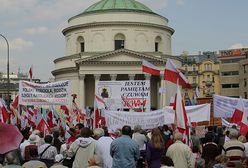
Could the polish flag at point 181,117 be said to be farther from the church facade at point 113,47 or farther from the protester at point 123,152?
the church facade at point 113,47

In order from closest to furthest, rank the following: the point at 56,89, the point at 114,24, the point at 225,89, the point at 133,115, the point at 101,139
Result: the point at 101,139 < the point at 133,115 < the point at 56,89 < the point at 114,24 < the point at 225,89

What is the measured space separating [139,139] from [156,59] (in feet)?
187

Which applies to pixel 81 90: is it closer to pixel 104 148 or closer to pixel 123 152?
pixel 104 148

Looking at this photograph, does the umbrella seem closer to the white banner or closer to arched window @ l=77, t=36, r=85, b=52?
the white banner

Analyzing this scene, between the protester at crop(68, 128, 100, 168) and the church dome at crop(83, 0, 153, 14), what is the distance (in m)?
67.7

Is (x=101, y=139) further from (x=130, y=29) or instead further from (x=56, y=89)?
(x=130, y=29)

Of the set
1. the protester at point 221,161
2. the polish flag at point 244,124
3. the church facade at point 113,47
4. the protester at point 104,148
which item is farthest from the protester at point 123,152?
the church facade at point 113,47

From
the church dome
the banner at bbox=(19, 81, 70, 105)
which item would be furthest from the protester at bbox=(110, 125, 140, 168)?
the church dome

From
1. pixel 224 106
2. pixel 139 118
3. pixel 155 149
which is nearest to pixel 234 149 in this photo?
pixel 155 149

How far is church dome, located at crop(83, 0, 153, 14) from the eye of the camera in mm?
79312

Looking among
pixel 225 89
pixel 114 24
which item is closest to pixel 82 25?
pixel 114 24

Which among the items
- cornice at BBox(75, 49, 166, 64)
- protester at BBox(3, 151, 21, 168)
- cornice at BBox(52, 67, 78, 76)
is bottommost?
protester at BBox(3, 151, 21, 168)

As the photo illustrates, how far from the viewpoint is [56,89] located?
775 inches

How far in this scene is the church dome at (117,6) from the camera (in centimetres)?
7931
